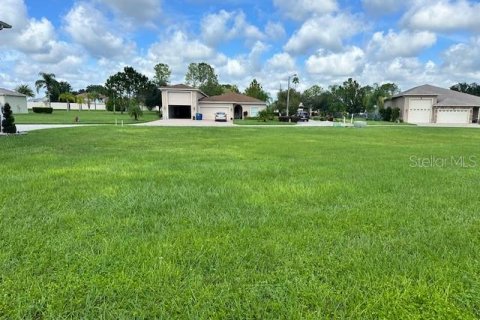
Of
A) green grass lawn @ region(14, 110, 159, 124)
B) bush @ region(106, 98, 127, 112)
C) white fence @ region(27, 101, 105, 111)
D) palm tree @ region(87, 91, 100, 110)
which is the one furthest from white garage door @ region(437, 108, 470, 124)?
palm tree @ region(87, 91, 100, 110)

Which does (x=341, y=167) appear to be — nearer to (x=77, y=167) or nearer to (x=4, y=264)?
(x=77, y=167)

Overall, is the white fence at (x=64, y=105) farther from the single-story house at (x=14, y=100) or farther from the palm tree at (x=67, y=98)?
the single-story house at (x=14, y=100)

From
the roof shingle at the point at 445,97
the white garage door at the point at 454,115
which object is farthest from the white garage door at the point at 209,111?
the white garage door at the point at 454,115

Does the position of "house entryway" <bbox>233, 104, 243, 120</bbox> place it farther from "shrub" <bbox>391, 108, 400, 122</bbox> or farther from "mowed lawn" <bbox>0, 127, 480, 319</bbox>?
"mowed lawn" <bbox>0, 127, 480, 319</bbox>

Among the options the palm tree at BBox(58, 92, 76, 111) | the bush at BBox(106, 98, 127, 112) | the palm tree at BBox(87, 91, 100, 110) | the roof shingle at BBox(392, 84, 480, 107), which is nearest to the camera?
the roof shingle at BBox(392, 84, 480, 107)

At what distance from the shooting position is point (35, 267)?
2799 millimetres

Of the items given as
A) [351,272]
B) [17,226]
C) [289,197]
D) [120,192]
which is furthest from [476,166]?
[17,226]

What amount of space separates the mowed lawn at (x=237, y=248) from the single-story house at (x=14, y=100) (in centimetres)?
5953

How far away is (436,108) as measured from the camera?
44594mm

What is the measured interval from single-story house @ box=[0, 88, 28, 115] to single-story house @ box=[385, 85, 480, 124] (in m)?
62.2
